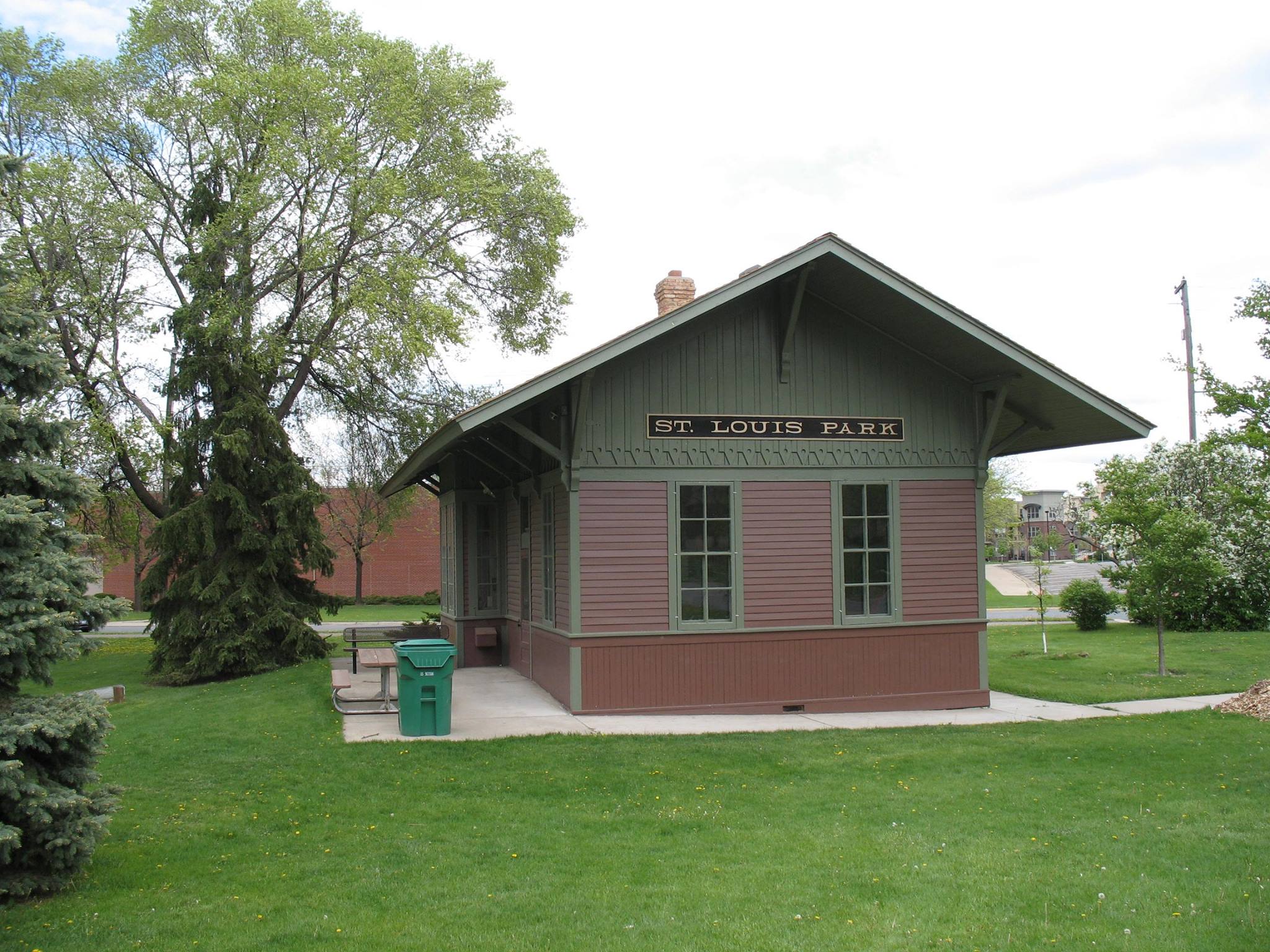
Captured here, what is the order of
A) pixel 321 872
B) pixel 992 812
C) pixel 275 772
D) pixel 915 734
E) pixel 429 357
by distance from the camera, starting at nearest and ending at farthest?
pixel 321 872
pixel 992 812
pixel 275 772
pixel 915 734
pixel 429 357

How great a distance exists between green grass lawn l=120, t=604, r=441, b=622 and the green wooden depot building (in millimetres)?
22543

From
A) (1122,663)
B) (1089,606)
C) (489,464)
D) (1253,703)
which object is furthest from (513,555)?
(1089,606)

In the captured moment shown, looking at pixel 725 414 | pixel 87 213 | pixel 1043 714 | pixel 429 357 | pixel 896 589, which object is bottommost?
pixel 1043 714

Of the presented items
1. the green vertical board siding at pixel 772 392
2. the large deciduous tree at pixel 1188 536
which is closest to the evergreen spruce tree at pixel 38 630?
the green vertical board siding at pixel 772 392

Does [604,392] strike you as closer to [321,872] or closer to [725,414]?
[725,414]

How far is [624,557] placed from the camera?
42.3ft

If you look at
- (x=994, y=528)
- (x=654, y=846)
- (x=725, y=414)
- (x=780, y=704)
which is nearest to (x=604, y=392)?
(x=725, y=414)

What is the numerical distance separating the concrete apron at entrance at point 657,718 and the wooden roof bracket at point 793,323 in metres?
4.14

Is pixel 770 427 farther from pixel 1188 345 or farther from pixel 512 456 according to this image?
pixel 1188 345

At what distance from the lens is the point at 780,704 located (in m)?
13.2

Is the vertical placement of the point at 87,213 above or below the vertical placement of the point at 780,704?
above

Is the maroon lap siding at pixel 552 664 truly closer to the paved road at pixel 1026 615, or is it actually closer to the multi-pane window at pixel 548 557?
the multi-pane window at pixel 548 557

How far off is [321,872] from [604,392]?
7.06m

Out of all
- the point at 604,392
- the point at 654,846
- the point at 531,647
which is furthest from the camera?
the point at 531,647
